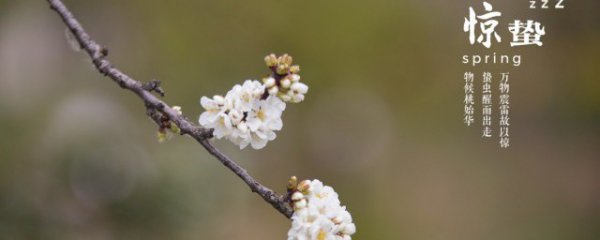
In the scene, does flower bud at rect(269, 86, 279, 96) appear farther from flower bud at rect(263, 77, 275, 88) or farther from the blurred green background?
the blurred green background

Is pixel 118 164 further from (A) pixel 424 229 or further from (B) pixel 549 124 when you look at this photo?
(B) pixel 549 124

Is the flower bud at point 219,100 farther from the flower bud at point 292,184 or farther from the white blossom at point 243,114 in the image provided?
the flower bud at point 292,184

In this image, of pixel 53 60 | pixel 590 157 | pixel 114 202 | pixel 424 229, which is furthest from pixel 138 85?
pixel 590 157

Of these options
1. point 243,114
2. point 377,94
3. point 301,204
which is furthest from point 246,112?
point 377,94

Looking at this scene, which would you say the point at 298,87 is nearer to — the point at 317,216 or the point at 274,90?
the point at 274,90

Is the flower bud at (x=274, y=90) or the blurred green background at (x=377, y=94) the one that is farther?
the blurred green background at (x=377, y=94)

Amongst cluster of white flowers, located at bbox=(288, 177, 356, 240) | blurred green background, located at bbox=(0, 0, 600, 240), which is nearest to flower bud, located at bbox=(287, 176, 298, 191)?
cluster of white flowers, located at bbox=(288, 177, 356, 240)

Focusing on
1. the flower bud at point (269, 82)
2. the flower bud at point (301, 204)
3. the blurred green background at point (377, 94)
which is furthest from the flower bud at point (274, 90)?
the blurred green background at point (377, 94)
